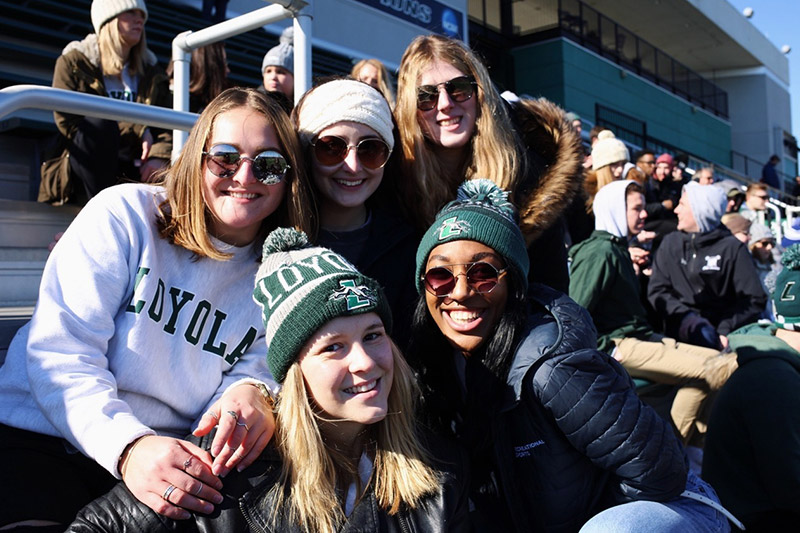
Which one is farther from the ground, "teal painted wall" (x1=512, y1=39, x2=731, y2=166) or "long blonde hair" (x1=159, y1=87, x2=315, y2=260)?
"teal painted wall" (x1=512, y1=39, x2=731, y2=166)

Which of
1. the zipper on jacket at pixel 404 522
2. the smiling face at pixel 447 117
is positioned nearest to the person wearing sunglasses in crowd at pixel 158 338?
the zipper on jacket at pixel 404 522

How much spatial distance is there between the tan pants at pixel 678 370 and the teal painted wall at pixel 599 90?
1247cm

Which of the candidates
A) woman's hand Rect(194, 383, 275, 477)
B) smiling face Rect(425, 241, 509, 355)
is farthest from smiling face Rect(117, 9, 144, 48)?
woman's hand Rect(194, 383, 275, 477)

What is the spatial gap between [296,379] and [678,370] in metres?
3.23

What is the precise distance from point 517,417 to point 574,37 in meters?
17.7

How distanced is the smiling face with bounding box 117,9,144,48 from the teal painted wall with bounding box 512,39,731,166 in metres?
13.2

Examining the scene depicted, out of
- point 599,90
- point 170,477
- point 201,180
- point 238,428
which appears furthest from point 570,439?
point 599,90

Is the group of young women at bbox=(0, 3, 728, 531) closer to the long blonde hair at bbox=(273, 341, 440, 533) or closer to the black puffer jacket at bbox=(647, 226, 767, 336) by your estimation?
the long blonde hair at bbox=(273, 341, 440, 533)

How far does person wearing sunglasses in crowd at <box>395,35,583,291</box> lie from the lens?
270cm

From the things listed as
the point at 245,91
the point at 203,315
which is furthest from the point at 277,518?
the point at 245,91

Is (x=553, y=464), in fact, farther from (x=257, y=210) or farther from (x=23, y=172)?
(x=23, y=172)

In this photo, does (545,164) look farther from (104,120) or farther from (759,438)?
(104,120)

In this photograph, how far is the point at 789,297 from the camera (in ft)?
10.8

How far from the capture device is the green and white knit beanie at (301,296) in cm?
183
